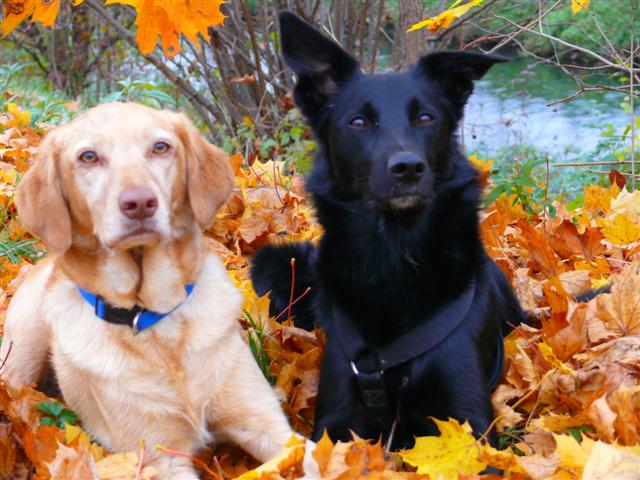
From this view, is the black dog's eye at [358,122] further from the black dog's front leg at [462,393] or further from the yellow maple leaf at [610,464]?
the yellow maple leaf at [610,464]

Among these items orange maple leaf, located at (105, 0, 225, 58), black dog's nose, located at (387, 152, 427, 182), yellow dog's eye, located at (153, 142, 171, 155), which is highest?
orange maple leaf, located at (105, 0, 225, 58)

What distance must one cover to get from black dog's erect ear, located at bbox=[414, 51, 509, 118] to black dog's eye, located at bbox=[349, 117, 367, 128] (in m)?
0.35

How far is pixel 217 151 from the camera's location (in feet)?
9.16

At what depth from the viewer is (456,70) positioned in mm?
2998

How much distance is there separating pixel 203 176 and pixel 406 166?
2.43 ft

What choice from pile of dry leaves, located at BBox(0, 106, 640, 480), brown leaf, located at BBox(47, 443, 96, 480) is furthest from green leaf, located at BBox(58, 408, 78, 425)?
brown leaf, located at BBox(47, 443, 96, 480)

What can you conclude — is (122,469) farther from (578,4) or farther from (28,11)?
(578,4)

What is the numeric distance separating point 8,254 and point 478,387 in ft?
9.09

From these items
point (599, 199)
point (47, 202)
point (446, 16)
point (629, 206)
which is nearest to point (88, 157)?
point (47, 202)

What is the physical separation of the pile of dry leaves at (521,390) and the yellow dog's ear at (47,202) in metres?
0.60

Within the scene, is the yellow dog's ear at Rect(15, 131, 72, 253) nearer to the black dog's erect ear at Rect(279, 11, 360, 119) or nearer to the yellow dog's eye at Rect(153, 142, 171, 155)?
the yellow dog's eye at Rect(153, 142, 171, 155)

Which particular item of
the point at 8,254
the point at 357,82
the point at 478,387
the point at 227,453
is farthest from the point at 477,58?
the point at 8,254

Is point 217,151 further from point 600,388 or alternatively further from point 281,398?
point 600,388

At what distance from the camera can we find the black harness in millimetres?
2648
